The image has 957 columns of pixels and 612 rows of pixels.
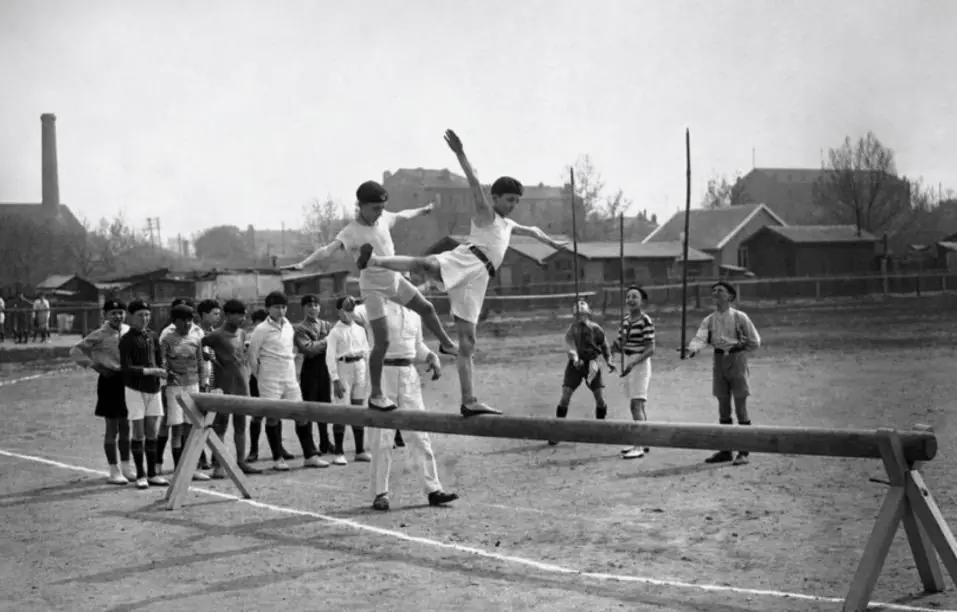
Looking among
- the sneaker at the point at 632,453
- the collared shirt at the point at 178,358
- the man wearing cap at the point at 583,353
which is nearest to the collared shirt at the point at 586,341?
the man wearing cap at the point at 583,353

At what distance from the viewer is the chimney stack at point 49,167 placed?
85.9 metres

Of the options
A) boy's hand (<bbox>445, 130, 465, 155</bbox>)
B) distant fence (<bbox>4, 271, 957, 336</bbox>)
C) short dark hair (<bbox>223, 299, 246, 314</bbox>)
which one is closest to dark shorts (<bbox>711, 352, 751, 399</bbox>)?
short dark hair (<bbox>223, 299, 246, 314</bbox>)

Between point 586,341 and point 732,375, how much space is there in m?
2.28

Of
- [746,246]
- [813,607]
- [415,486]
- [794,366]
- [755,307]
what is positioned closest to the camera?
[813,607]

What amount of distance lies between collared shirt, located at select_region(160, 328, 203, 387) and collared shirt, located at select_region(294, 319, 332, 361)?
4.96 feet

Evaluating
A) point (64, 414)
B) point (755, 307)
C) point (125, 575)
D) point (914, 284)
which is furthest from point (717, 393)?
point (914, 284)

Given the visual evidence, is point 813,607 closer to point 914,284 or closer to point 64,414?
point 64,414

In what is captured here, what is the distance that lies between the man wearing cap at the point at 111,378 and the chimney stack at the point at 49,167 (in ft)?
267

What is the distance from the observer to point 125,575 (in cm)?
739

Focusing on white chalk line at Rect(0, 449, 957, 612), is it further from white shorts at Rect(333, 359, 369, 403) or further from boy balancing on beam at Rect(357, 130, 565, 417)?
white shorts at Rect(333, 359, 369, 403)

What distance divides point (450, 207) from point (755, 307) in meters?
56.0

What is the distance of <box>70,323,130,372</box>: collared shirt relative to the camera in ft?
36.1

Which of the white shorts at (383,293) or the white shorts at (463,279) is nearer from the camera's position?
the white shorts at (463,279)

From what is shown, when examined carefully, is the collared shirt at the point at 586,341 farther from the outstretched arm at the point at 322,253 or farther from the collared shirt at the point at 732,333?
the outstretched arm at the point at 322,253
